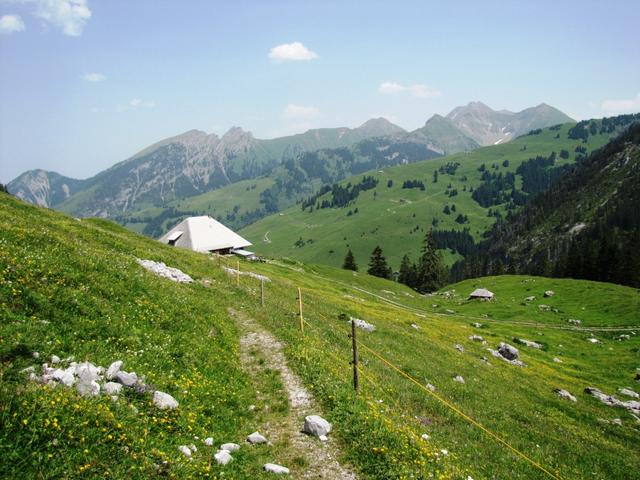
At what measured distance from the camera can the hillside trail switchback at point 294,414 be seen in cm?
1201

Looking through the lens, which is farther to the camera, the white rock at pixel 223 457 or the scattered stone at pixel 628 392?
the scattered stone at pixel 628 392

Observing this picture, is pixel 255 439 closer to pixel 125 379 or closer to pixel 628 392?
pixel 125 379

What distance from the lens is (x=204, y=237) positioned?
83.7 m

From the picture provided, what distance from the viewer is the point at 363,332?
120 ft

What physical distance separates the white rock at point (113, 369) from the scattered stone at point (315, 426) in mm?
6782

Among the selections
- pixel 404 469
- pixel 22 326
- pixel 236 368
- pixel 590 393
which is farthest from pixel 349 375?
pixel 590 393

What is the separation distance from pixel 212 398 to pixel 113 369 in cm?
389

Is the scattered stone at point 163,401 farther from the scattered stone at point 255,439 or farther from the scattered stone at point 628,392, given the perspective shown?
the scattered stone at point 628,392

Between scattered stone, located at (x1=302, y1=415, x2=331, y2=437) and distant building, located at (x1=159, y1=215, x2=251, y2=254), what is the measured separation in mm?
71330

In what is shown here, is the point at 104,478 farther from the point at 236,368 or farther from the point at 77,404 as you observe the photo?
the point at 236,368

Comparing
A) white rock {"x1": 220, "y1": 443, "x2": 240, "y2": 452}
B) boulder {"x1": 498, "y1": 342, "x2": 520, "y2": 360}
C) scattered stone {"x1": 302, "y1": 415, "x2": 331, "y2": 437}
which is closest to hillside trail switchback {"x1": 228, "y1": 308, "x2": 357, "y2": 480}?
scattered stone {"x1": 302, "y1": 415, "x2": 331, "y2": 437}

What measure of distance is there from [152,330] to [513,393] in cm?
3030

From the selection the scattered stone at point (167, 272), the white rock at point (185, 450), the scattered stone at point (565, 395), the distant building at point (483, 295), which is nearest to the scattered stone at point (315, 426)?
the white rock at point (185, 450)

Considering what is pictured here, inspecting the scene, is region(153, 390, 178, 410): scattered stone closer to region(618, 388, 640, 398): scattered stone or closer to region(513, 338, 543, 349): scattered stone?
region(618, 388, 640, 398): scattered stone
